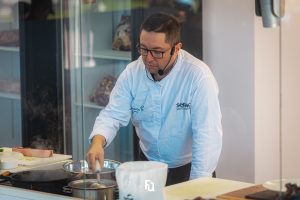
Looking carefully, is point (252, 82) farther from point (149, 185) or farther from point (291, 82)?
point (149, 185)

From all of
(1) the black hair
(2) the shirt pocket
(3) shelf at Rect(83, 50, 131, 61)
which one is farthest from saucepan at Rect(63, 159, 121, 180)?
(3) shelf at Rect(83, 50, 131, 61)

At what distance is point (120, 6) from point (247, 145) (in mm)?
1183

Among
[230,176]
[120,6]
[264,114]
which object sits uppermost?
[120,6]

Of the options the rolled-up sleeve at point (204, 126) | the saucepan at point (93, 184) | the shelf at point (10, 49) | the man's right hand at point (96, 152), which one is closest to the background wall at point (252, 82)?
the rolled-up sleeve at point (204, 126)

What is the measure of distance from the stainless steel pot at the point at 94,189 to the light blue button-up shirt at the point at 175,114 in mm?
437

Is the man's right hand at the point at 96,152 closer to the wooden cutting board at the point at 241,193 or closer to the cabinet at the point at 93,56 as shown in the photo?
the wooden cutting board at the point at 241,193

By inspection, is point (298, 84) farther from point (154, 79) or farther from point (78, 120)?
point (78, 120)

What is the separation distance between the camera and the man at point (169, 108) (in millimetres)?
2354

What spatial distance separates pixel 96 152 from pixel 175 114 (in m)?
0.34

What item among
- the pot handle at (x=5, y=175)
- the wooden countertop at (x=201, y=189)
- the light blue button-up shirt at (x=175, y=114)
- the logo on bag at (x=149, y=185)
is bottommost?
the pot handle at (x=5, y=175)

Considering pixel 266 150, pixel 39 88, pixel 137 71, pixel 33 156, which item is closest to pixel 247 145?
pixel 266 150

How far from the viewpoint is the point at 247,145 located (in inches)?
117

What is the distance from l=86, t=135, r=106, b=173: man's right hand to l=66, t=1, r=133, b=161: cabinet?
1176 millimetres

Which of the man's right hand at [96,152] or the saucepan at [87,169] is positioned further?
the man's right hand at [96,152]
